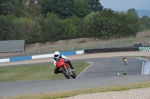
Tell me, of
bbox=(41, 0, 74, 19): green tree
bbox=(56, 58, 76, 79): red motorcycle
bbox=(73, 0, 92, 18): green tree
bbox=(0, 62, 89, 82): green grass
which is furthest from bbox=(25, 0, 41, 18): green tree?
bbox=(56, 58, 76, 79): red motorcycle

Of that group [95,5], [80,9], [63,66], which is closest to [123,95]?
[63,66]

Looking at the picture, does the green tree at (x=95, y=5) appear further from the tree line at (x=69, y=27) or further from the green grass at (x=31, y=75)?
the green grass at (x=31, y=75)

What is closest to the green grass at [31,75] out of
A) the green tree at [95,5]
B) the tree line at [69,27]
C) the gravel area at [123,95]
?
the gravel area at [123,95]

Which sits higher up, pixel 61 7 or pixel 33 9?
pixel 33 9

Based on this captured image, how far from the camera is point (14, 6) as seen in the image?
4053 inches

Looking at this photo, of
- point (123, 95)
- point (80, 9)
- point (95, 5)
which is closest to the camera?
point (123, 95)

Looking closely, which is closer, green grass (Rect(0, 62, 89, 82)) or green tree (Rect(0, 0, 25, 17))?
green grass (Rect(0, 62, 89, 82))

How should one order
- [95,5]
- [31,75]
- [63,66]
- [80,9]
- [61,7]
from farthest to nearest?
1. [95,5]
2. [80,9]
3. [61,7]
4. [31,75]
5. [63,66]

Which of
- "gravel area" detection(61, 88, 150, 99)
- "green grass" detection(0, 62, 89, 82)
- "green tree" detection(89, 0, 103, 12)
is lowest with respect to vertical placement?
"green grass" detection(0, 62, 89, 82)

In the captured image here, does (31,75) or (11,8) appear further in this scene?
(11,8)

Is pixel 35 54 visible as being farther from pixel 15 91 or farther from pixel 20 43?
pixel 15 91

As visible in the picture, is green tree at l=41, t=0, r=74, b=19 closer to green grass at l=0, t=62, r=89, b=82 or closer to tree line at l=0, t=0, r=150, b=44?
A: tree line at l=0, t=0, r=150, b=44

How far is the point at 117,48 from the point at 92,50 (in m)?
4.01

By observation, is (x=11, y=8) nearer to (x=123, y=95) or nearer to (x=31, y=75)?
(x=31, y=75)
